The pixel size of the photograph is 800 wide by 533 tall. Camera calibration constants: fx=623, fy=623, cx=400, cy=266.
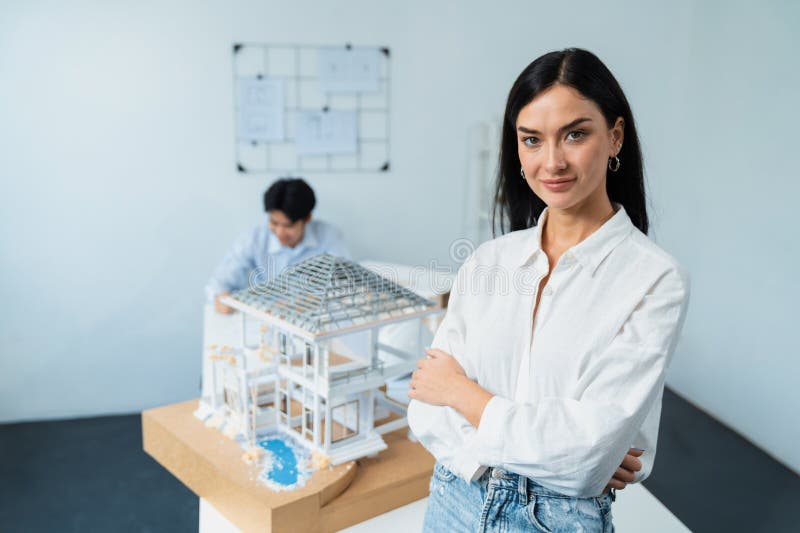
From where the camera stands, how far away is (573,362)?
37.3 inches

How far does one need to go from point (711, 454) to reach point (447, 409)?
2.28 meters

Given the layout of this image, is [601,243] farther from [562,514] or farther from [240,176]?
[240,176]

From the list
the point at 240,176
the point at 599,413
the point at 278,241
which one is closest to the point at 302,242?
the point at 278,241

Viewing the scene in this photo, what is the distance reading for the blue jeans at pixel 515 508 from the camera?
0.96 m

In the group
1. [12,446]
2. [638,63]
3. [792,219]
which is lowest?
Answer: [12,446]

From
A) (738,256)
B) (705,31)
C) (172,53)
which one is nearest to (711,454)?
(738,256)

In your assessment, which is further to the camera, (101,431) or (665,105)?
(665,105)

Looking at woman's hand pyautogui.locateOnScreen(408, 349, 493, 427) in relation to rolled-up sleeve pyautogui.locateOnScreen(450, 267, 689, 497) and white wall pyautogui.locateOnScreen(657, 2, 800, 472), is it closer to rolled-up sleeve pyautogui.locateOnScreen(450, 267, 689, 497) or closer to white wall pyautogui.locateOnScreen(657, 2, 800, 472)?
rolled-up sleeve pyautogui.locateOnScreen(450, 267, 689, 497)

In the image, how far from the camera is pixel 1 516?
2.35 m

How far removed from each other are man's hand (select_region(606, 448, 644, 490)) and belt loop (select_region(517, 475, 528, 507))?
135 mm

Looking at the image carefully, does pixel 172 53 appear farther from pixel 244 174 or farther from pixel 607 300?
pixel 607 300

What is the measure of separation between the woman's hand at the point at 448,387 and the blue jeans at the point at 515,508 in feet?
0.37

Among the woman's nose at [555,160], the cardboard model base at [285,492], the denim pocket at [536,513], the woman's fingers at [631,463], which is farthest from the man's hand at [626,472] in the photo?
the cardboard model base at [285,492]

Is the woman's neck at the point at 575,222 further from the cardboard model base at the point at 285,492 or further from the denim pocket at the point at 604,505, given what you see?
the cardboard model base at the point at 285,492
